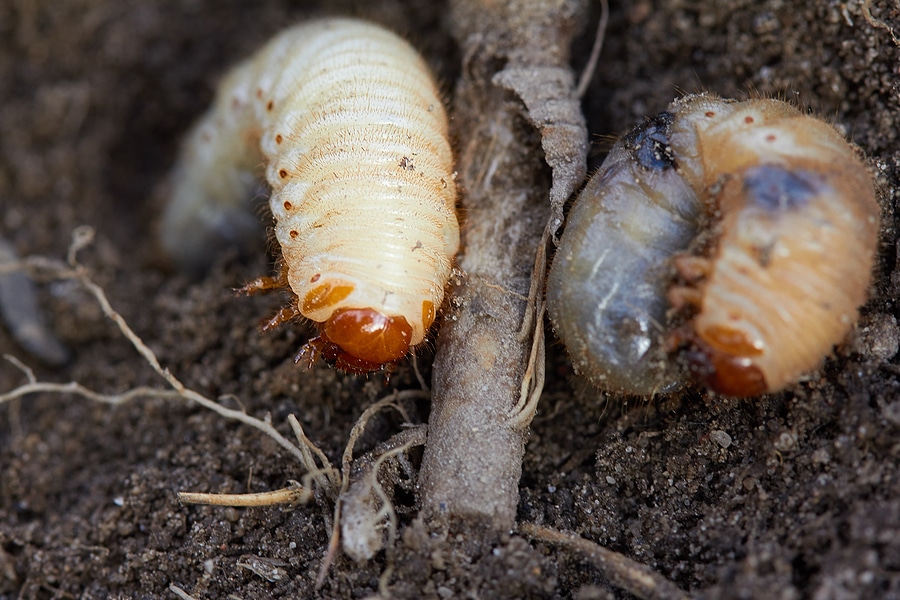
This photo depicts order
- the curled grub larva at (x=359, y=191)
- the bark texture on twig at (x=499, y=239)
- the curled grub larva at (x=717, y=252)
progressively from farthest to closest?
the curled grub larva at (x=359, y=191) < the bark texture on twig at (x=499, y=239) < the curled grub larva at (x=717, y=252)

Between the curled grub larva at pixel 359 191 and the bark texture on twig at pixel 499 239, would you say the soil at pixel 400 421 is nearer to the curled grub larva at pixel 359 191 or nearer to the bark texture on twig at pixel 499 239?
the bark texture on twig at pixel 499 239

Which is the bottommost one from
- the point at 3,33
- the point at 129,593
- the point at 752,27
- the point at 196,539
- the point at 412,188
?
the point at 129,593

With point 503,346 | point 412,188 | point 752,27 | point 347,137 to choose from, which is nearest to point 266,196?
point 347,137

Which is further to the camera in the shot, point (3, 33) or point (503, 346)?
point (3, 33)

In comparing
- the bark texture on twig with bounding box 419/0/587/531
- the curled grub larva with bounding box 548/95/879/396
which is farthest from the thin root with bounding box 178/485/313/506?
the curled grub larva with bounding box 548/95/879/396

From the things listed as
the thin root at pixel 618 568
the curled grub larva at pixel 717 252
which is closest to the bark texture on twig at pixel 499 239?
the thin root at pixel 618 568

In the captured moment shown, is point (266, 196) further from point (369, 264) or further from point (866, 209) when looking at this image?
point (866, 209)
